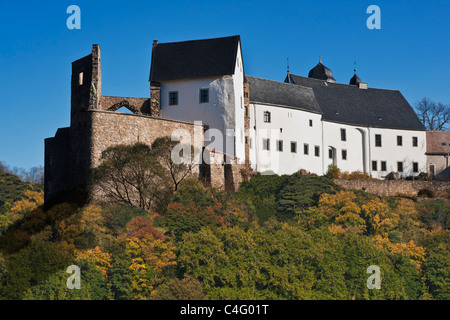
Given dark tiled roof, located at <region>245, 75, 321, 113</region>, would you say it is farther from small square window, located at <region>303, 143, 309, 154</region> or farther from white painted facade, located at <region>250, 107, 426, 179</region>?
small square window, located at <region>303, 143, 309, 154</region>

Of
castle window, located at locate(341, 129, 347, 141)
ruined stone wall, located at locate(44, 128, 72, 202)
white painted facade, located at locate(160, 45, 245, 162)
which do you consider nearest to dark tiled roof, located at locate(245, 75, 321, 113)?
castle window, located at locate(341, 129, 347, 141)

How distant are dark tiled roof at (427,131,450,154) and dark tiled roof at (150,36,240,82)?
2378 cm

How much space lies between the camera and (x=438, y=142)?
66.4m

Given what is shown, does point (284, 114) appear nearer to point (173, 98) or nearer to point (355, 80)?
point (173, 98)

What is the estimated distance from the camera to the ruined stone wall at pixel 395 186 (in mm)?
52625

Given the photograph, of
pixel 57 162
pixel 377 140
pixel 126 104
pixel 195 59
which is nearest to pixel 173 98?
pixel 195 59

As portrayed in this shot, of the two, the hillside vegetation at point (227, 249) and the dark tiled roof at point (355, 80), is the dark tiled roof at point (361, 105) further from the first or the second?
the hillside vegetation at point (227, 249)

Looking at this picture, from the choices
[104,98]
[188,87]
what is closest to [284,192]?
[188,87]

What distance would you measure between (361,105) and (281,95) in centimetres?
1218

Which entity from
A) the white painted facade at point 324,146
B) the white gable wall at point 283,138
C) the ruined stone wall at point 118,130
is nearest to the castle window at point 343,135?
the white painted facade at point 324,146

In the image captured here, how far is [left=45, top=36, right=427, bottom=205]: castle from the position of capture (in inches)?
1631

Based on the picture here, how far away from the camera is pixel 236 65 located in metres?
50.1

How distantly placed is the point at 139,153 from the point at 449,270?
63.3ft
